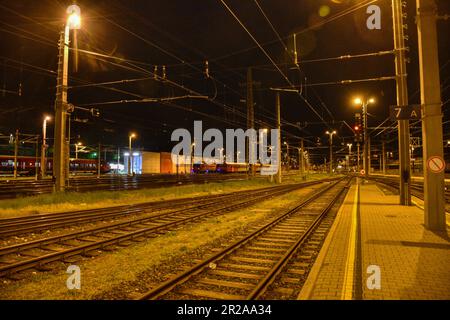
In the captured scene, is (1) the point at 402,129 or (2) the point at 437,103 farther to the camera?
(1) the point at 402,129

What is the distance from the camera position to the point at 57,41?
65.8ft

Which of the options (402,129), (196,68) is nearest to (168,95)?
(196,68)

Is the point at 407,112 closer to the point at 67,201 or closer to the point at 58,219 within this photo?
the point at 58,219

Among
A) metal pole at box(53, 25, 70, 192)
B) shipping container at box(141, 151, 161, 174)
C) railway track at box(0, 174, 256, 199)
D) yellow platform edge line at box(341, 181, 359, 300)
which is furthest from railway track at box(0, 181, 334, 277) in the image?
shipping container at box(141, 151, 161, 174)

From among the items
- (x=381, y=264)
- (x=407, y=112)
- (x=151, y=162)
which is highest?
(x=151, y=162)

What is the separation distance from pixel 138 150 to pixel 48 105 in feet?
192

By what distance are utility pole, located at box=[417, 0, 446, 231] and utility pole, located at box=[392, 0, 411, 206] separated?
6271 millimetres

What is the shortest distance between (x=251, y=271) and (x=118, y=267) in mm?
2833

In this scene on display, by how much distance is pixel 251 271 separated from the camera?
7434mm

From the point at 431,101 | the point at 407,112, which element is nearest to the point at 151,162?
the point at 407,112

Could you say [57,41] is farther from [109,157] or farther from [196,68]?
[109,157]

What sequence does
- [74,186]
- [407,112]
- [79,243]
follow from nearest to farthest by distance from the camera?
[79,243] < [407,112] < [74,186]

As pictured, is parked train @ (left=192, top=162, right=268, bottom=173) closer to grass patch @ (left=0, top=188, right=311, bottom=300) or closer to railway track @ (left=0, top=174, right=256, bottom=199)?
railway track @ (left=0, top=174, right=256, bottom=199)

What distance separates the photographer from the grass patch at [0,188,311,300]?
622 cm
